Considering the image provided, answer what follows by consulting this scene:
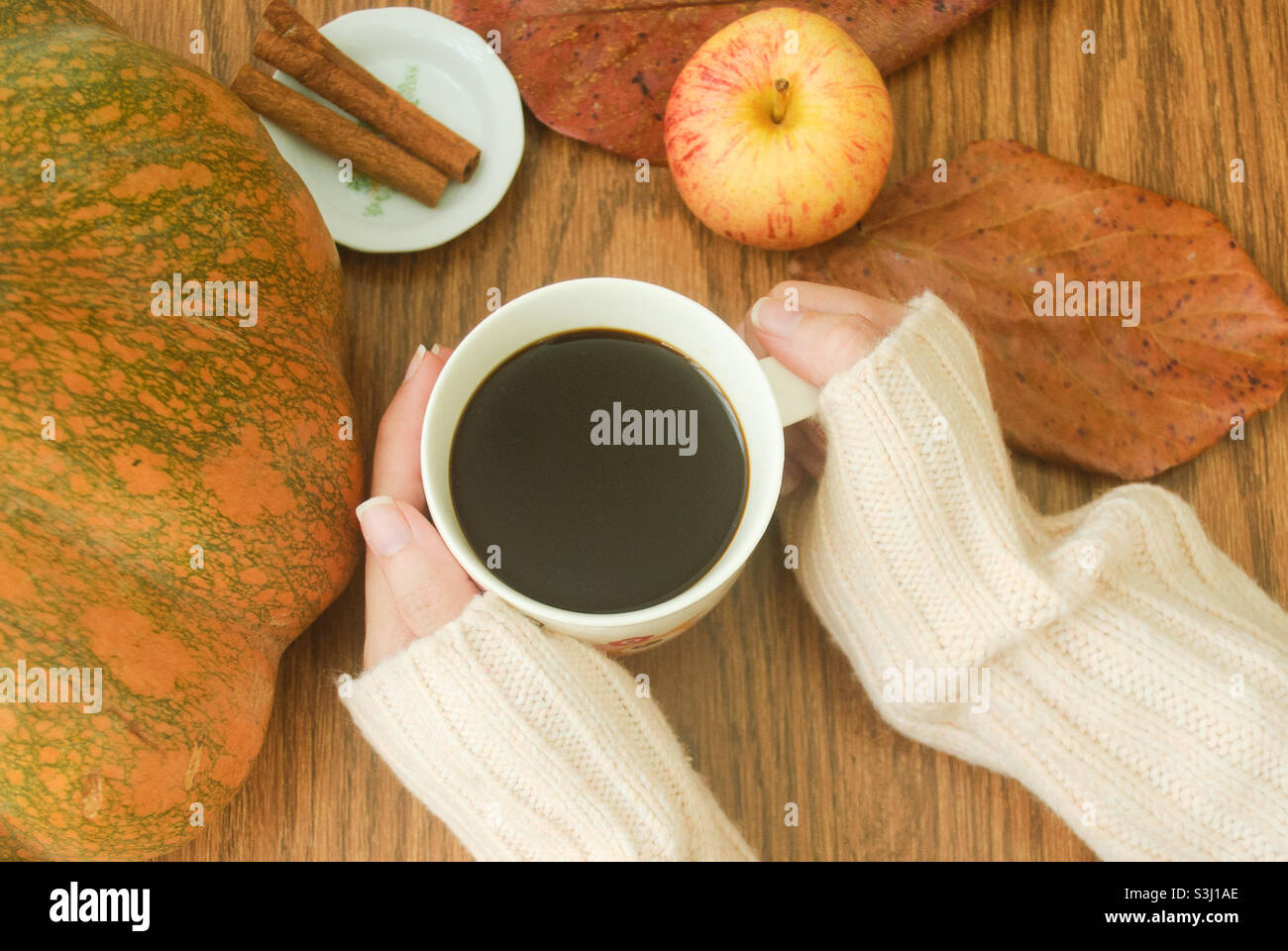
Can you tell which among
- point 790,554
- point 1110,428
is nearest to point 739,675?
point 790,554

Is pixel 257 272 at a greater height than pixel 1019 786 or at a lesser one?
greater

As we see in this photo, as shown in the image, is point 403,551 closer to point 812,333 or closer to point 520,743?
point 520,743

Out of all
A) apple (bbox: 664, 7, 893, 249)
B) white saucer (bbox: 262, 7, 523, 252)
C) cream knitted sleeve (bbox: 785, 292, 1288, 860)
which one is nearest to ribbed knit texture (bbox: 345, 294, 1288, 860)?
cream knitted sleeve (bbox: 785, 292, 1288, 860)

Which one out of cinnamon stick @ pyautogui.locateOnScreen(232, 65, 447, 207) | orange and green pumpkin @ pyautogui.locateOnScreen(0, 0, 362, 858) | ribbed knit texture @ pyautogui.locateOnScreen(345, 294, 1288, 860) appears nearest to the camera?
orange and green pumpkin @ pyautogui.locateOnScreen(0, 0, 362, 858)

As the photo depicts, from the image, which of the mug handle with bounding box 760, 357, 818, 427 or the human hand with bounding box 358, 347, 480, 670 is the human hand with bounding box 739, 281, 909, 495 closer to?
the mug handle with bounding box 760, 357, 818, 427

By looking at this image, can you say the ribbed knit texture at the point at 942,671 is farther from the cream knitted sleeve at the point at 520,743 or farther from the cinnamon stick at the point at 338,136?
the cinnamon stick at the point at 338,136

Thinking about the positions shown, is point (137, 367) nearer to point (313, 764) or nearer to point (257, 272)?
point (257, 272)

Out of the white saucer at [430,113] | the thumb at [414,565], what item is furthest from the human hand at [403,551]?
the white saucer at [430,113]
